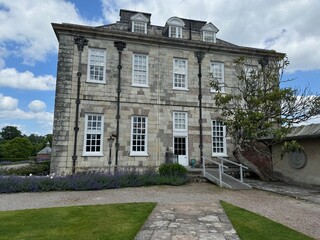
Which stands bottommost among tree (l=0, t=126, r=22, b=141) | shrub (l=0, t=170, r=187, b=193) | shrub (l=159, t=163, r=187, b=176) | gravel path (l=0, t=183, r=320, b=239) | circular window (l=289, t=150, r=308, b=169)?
gravel path (l=0, t=183, r=320, b=239)

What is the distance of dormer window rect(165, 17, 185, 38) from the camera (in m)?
18.8

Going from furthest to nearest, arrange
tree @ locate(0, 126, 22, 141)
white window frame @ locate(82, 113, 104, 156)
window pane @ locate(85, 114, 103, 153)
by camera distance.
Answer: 1. tree @ locate(0, 126, 22, 141)
2. window pane @ locate(85, 114, 103, 153)
3. white window frame @ locate(82, 113, 104, 156)

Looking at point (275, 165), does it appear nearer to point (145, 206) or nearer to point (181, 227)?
point (145, 206)

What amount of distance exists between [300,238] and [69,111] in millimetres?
13685

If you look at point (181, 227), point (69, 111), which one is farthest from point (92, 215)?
point (69, 111)

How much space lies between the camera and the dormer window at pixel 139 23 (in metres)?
18.1

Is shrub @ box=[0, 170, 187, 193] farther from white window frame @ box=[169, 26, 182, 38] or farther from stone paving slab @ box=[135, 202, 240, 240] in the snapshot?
white window frame @ box=[169, 26, 182, 38]

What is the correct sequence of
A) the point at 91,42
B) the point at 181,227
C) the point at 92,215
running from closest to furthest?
1. the point at 181,227
2. the point at 92,215
3. the point at 91,42

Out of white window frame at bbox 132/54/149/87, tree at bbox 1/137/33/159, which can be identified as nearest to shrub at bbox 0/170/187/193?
white window frame at bbox 132/54/149/87

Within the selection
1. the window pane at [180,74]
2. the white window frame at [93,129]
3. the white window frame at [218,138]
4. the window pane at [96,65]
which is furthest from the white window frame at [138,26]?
the white window frame at [218,138]

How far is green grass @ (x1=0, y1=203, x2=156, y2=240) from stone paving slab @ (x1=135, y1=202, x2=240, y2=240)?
0.28 m

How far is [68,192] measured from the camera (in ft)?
34.1

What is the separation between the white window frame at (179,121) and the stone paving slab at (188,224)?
32.3ft

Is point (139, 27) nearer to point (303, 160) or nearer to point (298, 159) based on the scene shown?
point (298, 159)
